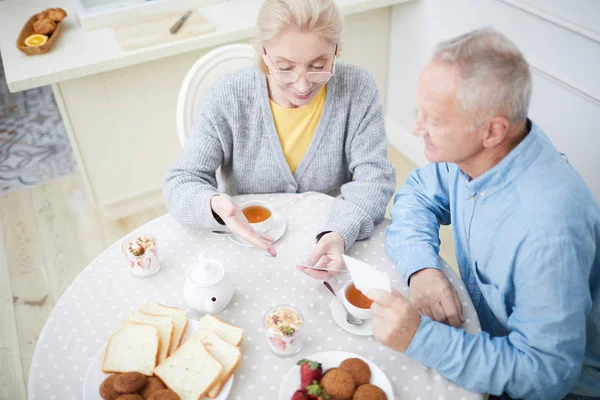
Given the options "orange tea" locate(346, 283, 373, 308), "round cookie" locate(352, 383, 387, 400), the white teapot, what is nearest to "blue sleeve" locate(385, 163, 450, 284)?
"orange tea" locate(346, 283, 373, 308)

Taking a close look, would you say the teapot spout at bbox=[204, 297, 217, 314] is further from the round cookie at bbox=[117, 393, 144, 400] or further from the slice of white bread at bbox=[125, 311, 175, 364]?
the round cookie at bbox=[117, 393, 144, 400]

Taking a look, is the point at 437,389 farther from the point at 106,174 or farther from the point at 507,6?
the point at 106,174

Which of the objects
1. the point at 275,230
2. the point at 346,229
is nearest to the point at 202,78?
the point at 275,230

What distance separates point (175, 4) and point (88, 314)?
6.37 feet

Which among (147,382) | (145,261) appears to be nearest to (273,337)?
(147,382)

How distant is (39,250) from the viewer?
2.67 m

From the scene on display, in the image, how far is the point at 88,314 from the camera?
1.20 m

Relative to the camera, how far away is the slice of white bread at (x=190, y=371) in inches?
39.5

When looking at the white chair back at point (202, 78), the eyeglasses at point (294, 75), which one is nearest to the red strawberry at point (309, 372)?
the eyeglasses at point (294, 75)

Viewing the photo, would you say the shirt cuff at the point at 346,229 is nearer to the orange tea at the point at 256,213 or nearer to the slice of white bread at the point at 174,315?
the orange tea at the point at 256,213

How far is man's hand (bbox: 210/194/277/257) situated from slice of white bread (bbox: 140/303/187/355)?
0.26 meters

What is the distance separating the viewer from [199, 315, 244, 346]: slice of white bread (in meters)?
1.09

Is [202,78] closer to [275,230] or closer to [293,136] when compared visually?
[293,136]

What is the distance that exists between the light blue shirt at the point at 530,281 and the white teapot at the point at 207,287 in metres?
0.43
